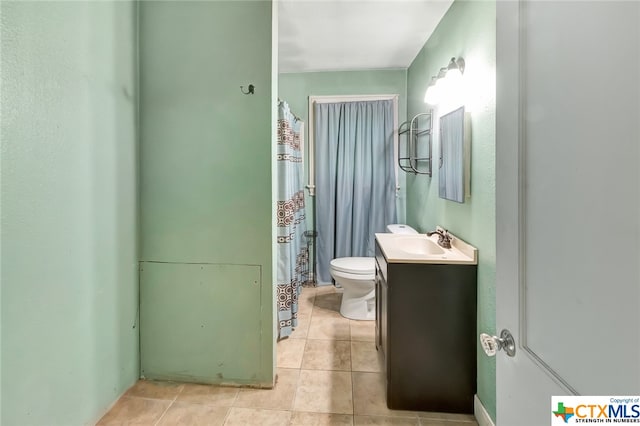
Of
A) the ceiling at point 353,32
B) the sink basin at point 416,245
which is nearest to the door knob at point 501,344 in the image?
the sink basin at point 416,245

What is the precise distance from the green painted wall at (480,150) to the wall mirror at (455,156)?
36mm

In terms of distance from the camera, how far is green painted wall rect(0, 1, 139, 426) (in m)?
1.11

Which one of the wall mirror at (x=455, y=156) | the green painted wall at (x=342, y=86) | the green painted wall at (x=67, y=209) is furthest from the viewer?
the green painted wall at (x=342, y=86)

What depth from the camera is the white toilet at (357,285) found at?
249 centimetres

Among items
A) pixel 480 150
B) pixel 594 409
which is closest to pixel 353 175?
pixel 480 150

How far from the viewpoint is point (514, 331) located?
713 mm

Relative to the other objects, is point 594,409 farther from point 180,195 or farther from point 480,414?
point 180,195

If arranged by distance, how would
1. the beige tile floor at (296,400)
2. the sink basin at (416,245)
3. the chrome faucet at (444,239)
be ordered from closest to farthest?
the beige tile floor at (296,400) < the chrome faucet at (444,239) < the sink basin at (416,245)

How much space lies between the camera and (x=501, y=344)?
0.75m

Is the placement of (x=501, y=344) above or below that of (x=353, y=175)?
below

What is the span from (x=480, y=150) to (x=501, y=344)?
3.72 feet

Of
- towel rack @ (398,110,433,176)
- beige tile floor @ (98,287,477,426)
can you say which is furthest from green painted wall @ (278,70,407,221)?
beige tile floor @ (98,287,477,426)

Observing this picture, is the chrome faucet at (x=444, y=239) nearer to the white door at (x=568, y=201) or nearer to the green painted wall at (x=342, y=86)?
the white door at (x=568, y=201)

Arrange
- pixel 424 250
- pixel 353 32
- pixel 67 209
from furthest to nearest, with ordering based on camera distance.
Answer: pixel 353 32 → pixel 424 250 → pixel 67 209
